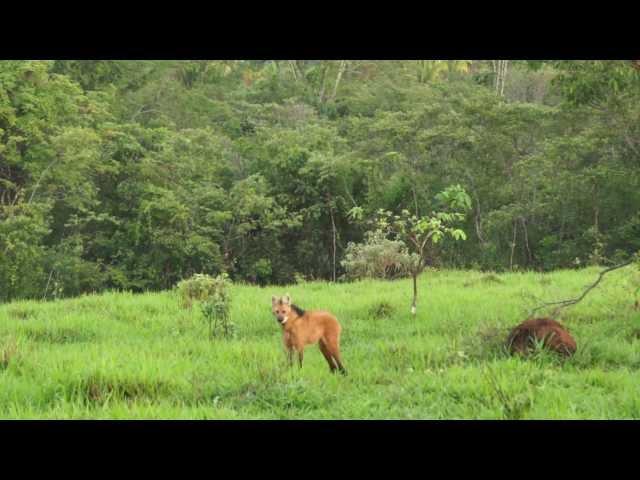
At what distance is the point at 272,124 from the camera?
3269 centimetres

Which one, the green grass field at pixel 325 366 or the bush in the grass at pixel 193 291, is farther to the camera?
the bush in the grass at pixel 193 291

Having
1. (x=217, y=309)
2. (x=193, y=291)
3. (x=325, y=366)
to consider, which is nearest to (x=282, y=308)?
(x=325, y=366)

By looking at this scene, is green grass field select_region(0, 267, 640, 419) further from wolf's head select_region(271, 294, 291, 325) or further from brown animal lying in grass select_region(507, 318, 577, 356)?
wolf's head select_region(271, 294, 291, 325)

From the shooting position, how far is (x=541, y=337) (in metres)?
6.97

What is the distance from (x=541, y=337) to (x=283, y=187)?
1860cm

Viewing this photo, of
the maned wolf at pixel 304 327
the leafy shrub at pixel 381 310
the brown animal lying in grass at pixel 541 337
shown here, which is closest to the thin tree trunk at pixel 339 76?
the leafy shrub at pixel 381 310

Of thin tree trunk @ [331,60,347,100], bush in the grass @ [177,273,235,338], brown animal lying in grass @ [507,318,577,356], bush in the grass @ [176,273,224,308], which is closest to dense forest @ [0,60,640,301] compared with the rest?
bush in the grass @ [176,273,224,308]

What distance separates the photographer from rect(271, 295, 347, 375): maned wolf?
6484mm

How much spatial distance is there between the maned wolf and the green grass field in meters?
0.22

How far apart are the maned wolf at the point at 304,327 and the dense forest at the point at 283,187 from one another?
14.4 m

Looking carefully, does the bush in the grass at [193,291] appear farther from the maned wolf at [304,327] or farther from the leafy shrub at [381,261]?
the leafy shrub at [381,261]

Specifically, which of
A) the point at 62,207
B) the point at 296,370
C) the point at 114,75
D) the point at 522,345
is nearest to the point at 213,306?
the point at 296,370

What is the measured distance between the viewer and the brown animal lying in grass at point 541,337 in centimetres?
695

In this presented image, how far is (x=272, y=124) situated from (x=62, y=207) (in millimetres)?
11449
